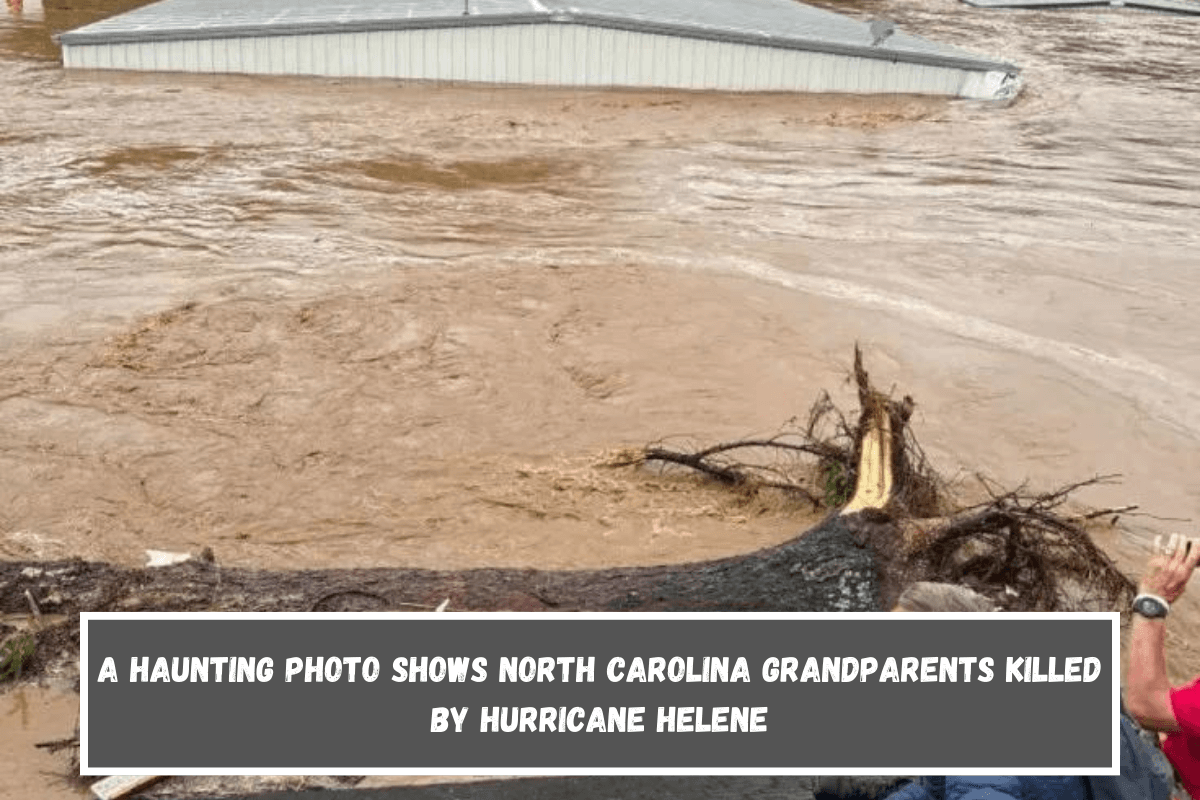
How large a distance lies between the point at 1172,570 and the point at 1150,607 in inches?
6.0

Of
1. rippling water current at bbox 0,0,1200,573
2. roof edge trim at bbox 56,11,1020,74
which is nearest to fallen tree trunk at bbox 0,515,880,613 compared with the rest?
rippling water current at bbox 0,0,1200,573

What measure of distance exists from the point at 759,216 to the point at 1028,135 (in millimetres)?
7651

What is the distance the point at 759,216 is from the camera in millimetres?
15359

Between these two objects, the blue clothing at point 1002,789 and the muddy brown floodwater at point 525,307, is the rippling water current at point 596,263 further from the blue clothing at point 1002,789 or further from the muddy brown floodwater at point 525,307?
the blue clothing at point 1002,789

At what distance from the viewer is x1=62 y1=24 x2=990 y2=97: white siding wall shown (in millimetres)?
21734

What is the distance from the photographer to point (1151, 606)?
12.0 feet

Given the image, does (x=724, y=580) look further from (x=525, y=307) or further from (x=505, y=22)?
(x=505, y=22)

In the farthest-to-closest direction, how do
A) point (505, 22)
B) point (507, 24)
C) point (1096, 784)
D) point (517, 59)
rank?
point (517, 59)
point (507, 24)
point (505, 22)
point (1096, 784)

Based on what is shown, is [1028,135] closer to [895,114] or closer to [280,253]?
[895,114]

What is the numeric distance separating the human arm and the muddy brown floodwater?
3419 mm

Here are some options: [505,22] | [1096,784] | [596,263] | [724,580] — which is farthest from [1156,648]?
[505,22]

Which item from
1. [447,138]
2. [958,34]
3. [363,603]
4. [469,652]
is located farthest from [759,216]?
[958,34]

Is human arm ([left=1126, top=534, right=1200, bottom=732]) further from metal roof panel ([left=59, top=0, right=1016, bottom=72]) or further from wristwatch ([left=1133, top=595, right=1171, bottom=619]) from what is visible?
metal roof panel ([left=59, top=0, right=1016, bottom=72])

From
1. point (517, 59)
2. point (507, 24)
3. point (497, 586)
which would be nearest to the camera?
point (497, 586)
